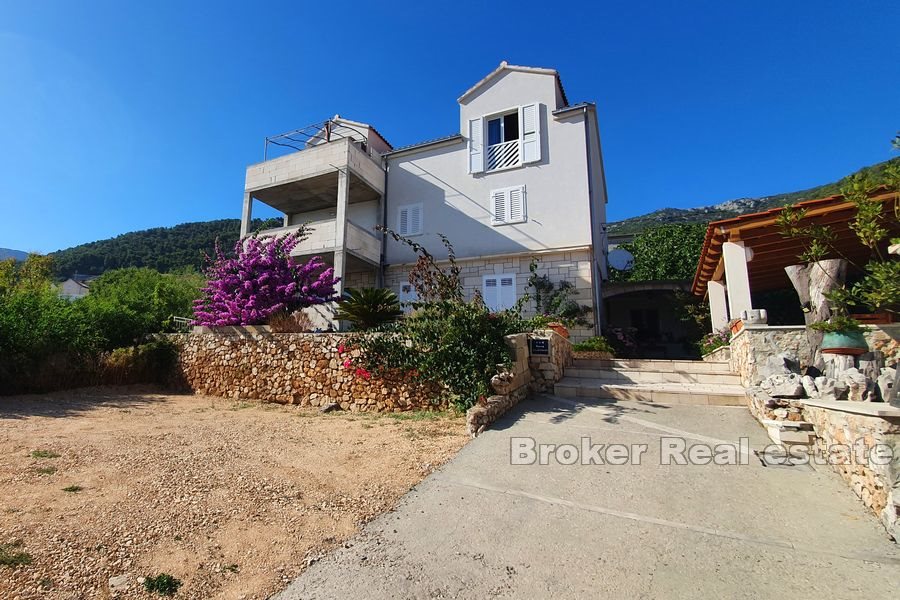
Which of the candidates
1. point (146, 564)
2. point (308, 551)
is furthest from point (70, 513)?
point (308, 551)

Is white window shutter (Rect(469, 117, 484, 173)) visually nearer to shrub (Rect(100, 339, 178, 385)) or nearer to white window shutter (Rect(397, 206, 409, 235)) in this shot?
white window shutter (Rect(397, 206, 409, 235))

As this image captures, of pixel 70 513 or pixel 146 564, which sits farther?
pixel 70 513

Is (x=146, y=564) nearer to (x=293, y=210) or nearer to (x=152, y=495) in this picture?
(x=152, y=495)

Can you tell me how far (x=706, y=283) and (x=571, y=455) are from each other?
30.4 ft

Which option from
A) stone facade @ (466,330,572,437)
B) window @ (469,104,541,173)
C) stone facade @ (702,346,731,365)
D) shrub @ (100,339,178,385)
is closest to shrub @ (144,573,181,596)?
stone facade @ (466,330,572,437)

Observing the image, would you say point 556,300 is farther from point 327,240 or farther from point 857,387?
point 857,387

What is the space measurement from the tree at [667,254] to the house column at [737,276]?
9130mm

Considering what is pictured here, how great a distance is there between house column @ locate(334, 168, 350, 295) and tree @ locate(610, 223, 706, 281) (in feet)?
35.2

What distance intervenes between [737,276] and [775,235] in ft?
3.00

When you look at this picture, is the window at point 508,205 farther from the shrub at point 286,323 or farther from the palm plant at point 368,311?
the shrub at point 286,323

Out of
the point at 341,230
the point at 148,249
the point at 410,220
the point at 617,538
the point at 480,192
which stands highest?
the point at 148,249

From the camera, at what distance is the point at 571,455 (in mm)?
4027

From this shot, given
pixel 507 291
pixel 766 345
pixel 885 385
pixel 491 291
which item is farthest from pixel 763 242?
pixel 491 291

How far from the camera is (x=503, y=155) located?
41.9 feet
